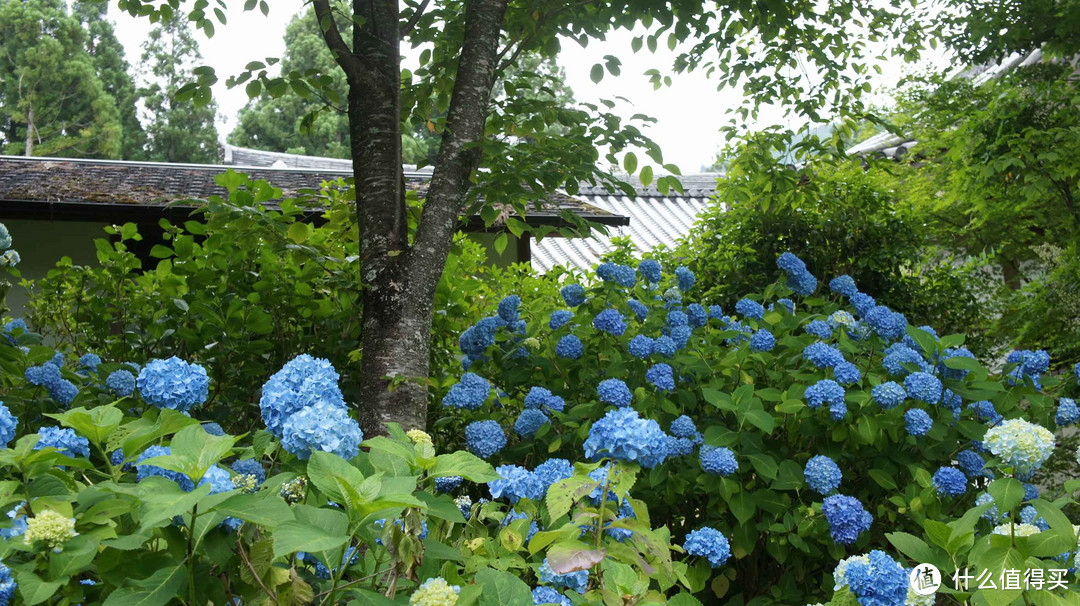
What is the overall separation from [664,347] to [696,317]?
0.52 m

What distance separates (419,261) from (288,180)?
269 inches

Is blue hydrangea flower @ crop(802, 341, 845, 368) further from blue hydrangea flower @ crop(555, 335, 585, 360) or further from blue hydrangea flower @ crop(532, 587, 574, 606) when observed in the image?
blue hydrangea flower @ crop(532, 587, 574, 606)

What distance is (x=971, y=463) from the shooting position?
252 centimetres

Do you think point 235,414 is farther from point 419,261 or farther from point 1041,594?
point 1041,594

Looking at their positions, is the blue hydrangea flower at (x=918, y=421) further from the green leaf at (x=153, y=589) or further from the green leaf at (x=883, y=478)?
the green leaf at (x=153, y=589)

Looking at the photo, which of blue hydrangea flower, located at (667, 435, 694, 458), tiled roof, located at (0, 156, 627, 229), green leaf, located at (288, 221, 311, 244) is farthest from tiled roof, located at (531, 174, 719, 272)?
blue hydrangea flower, located at (667, 435, 694, 458)

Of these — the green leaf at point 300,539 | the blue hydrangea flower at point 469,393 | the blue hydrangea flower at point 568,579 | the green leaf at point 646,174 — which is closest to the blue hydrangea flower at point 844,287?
the green leaf at point 646,174

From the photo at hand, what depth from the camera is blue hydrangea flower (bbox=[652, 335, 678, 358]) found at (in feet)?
8.84

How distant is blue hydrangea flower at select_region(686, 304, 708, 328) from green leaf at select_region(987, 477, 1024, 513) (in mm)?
1665

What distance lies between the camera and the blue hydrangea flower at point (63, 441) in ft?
3.95

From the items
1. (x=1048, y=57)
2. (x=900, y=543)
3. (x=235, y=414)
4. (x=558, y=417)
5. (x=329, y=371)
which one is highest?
(x=1048, y=57)

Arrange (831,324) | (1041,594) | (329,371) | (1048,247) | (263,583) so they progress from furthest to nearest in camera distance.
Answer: (1048,247) < (831,324) < (1041,594) < (329,371) < (263,583)

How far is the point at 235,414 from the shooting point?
313 cm

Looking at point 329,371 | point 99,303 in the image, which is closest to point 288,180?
point 99,303
